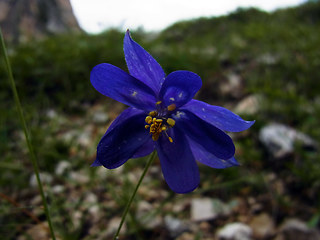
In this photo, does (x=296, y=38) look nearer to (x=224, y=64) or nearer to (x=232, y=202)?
(x=224, y=64)

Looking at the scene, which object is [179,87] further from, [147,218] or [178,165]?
[147,218]

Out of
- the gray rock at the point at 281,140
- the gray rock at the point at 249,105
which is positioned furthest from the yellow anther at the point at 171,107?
the gray rock at the point at 249,105

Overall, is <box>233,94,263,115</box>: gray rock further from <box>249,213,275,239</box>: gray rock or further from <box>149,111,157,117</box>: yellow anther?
<box>149,111,157,117</box>: yellow anther

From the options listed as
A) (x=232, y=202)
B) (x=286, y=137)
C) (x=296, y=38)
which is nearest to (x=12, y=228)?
(x=232, y=202)

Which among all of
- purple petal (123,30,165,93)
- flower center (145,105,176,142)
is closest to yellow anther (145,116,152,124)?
flower center (145,105,176,142)

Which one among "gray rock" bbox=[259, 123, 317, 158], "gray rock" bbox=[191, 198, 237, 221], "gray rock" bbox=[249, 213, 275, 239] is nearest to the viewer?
"gray rock" bbox=[249, 213, 275, 239]

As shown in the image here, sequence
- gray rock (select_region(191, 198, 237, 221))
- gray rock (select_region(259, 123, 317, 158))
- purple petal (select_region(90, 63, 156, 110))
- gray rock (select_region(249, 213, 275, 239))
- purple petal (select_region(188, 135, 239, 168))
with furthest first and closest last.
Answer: gray rock (select_region(259, 123, 317, 158))
gray rock (select_region(191, 198, 237, 221))
gray rock (select_region(249, 213, 275, 239))
purple petal (select_region(188, 135, 239, 168))
purple petal (select_region(90, 63, 156, 110))
